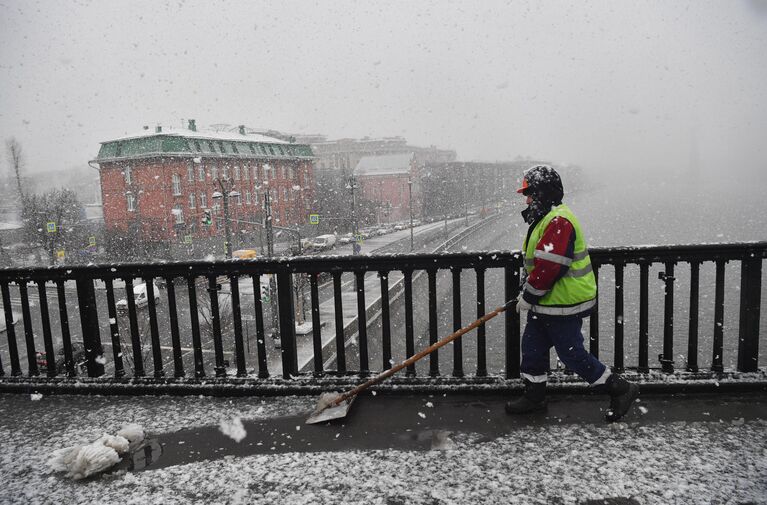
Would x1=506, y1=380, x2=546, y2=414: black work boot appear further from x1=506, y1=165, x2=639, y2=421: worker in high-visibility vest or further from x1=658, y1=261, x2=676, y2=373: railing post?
x1=658, y1=261, x2=676, y2=373: railing post

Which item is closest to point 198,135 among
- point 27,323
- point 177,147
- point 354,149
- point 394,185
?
point 177,147

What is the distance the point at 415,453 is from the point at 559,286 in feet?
4.46

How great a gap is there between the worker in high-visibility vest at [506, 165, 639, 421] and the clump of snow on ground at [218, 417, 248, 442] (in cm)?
177

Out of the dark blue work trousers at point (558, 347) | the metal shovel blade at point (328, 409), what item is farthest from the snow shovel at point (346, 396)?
the dark blue work trousers at point (558, 347)

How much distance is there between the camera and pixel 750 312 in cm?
389

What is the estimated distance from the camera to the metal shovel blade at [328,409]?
3482mm

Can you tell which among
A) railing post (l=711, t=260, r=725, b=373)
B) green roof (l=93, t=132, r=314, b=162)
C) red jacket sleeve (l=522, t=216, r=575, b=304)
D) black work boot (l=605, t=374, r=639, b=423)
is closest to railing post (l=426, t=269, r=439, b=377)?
red jacket sleeve (l=522, t=216, r=575, b=304)

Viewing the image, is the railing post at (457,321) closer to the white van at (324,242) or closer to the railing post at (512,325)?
the railing post at (512,325)

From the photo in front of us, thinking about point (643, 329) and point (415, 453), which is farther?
point (643, 329)

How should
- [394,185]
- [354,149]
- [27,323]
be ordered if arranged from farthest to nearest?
[354,149] < [394,185] < [27,323]

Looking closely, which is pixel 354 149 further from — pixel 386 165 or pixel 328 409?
pixel 328 409

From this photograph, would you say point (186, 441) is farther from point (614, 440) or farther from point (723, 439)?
point (723, 439)

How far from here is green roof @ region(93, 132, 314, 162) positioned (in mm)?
44969

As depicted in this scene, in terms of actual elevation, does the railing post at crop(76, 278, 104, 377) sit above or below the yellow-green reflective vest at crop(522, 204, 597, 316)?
below
